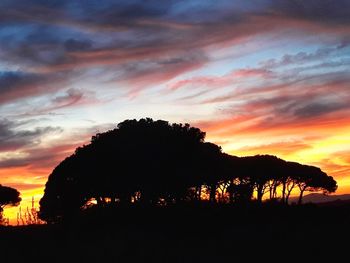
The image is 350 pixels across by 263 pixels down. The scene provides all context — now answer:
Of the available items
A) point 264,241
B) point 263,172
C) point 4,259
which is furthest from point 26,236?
point 263,172

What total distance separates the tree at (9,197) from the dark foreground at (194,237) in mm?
41433

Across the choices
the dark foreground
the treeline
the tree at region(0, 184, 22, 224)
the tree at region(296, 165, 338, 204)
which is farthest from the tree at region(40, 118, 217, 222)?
the tree at region(296, 165, 338, 204)

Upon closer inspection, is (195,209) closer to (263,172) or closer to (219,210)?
(219,210)

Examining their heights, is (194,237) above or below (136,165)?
below

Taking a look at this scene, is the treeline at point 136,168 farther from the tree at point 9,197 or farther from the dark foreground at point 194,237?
the tree at point 9,197

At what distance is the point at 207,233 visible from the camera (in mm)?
21625

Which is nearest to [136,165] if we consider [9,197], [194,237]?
[194,237]

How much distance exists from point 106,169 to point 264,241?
2202 centimetres

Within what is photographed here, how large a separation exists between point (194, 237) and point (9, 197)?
158ft

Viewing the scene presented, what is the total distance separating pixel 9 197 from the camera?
212ft

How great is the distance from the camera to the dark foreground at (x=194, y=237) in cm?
2002

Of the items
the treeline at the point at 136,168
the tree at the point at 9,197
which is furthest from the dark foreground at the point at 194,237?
the tree at the point at 9,197

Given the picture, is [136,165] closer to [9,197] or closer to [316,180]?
[9,197]

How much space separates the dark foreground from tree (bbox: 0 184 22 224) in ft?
136
